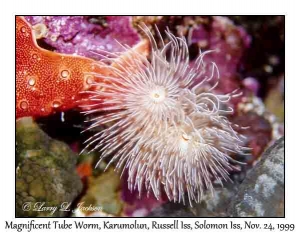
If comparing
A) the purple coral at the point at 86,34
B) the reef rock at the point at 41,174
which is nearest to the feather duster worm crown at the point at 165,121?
the purple coral at the point at 86,34

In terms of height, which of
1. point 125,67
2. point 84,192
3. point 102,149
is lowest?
point 84,192

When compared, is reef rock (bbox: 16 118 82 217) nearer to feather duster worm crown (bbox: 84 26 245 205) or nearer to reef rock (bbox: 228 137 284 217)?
feather duster worm crown (bbox: 84 26 245 205)

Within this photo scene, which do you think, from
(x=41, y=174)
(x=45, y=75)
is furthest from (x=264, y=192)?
(x=45, y=75)

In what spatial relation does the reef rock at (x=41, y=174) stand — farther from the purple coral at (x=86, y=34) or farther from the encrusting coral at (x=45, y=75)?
the purple coral at (x=86, y=34)

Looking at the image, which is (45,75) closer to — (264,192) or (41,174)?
(41,174)
